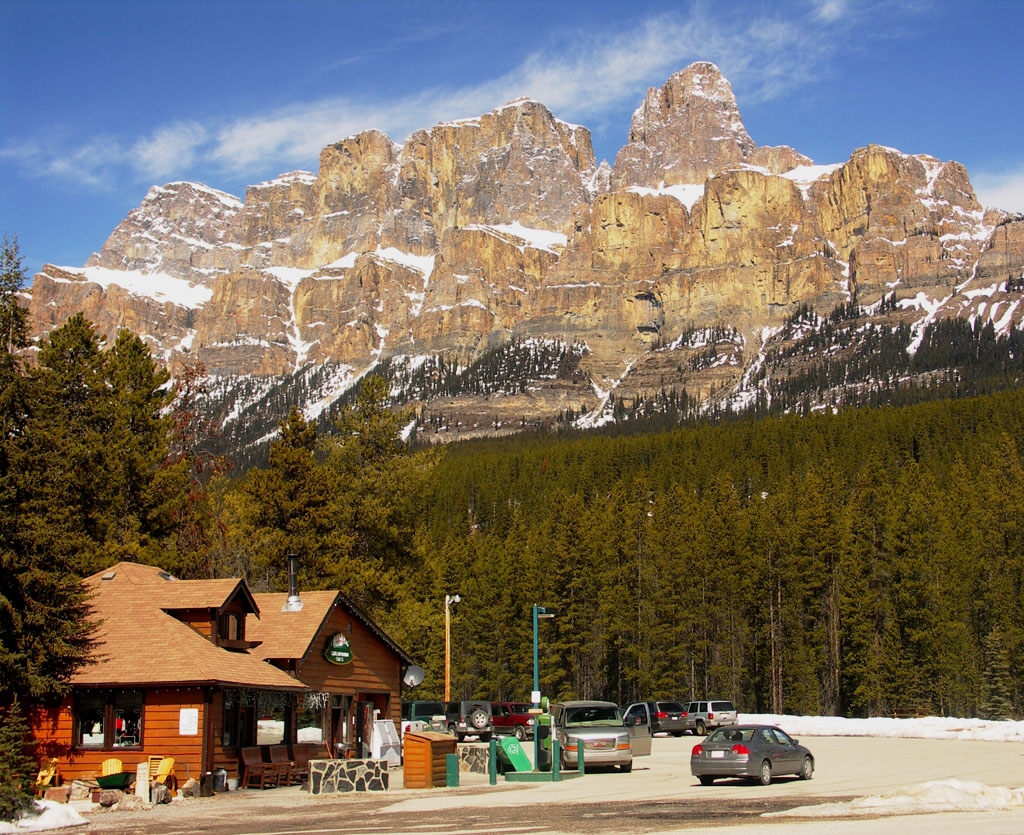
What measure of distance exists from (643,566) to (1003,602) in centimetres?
2257

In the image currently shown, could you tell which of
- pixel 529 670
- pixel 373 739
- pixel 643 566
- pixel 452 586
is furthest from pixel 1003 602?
pixel 373 739

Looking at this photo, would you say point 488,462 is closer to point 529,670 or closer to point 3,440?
point 529,670

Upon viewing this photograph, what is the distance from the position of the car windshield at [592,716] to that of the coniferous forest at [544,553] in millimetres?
13568

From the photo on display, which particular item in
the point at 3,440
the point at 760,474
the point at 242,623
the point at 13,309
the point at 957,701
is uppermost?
the point at 760,474

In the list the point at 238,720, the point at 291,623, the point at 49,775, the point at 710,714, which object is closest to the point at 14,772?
the point at 49,775

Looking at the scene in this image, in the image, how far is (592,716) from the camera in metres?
32.2

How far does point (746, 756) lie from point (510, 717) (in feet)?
69.8

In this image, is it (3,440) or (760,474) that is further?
(760,474)

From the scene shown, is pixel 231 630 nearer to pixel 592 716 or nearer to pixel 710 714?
pixel 592 716

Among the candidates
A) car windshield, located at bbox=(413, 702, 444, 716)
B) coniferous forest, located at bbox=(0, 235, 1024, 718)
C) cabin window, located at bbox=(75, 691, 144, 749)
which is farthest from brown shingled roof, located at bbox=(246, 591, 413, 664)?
car windshield, located at bbox=(413, 702, 444, 716)

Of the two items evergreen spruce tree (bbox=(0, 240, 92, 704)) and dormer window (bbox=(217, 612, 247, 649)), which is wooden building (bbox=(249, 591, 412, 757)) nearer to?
dormer window (bbox=(217, 612, 247, 649))

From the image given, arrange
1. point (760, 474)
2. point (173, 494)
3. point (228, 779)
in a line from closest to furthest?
1. point (228, 779)
2. point (173, 494)
3. point (760, 474)

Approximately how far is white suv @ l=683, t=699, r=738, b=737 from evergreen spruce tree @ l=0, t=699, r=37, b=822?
33.6 m

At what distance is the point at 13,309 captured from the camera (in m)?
24.0
